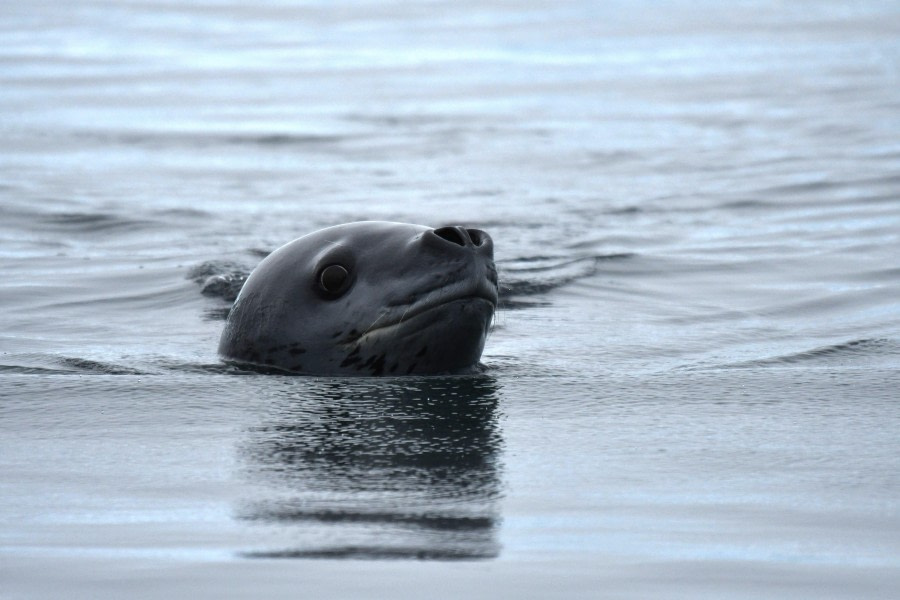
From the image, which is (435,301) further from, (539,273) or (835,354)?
(539,273)

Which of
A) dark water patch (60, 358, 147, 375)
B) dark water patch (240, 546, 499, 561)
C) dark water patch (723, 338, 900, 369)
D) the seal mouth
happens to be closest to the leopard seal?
the seal mouth

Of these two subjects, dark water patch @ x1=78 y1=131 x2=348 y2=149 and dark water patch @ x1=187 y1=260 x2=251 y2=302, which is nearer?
dark water patch @ x1=187 y1=260 x2=251 y2=302

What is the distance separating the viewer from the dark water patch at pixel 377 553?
2.98 m

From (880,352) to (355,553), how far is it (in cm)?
294

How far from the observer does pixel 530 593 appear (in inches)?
110

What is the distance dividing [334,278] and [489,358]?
2.85ft

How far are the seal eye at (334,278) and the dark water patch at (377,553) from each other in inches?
65.6

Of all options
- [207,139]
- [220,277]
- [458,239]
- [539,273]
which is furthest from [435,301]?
[207,139]

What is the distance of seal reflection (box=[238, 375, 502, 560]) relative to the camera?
3.11 meters

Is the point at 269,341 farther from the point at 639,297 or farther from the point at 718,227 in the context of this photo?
the point at 718,227

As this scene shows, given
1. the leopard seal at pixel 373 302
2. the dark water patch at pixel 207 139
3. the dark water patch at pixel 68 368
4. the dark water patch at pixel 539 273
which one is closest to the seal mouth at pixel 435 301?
the leopard seal at pixel 373 302

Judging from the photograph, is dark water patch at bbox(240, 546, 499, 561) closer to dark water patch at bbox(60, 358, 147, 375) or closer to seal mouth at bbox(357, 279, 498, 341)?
seal mouth at bbox(357, 279, 498, 341)

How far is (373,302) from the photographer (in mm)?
4523

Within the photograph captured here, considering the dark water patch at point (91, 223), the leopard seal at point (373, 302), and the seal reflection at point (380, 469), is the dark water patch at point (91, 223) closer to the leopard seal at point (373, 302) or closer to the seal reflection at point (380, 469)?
the leopard seal at point (373, 302)
